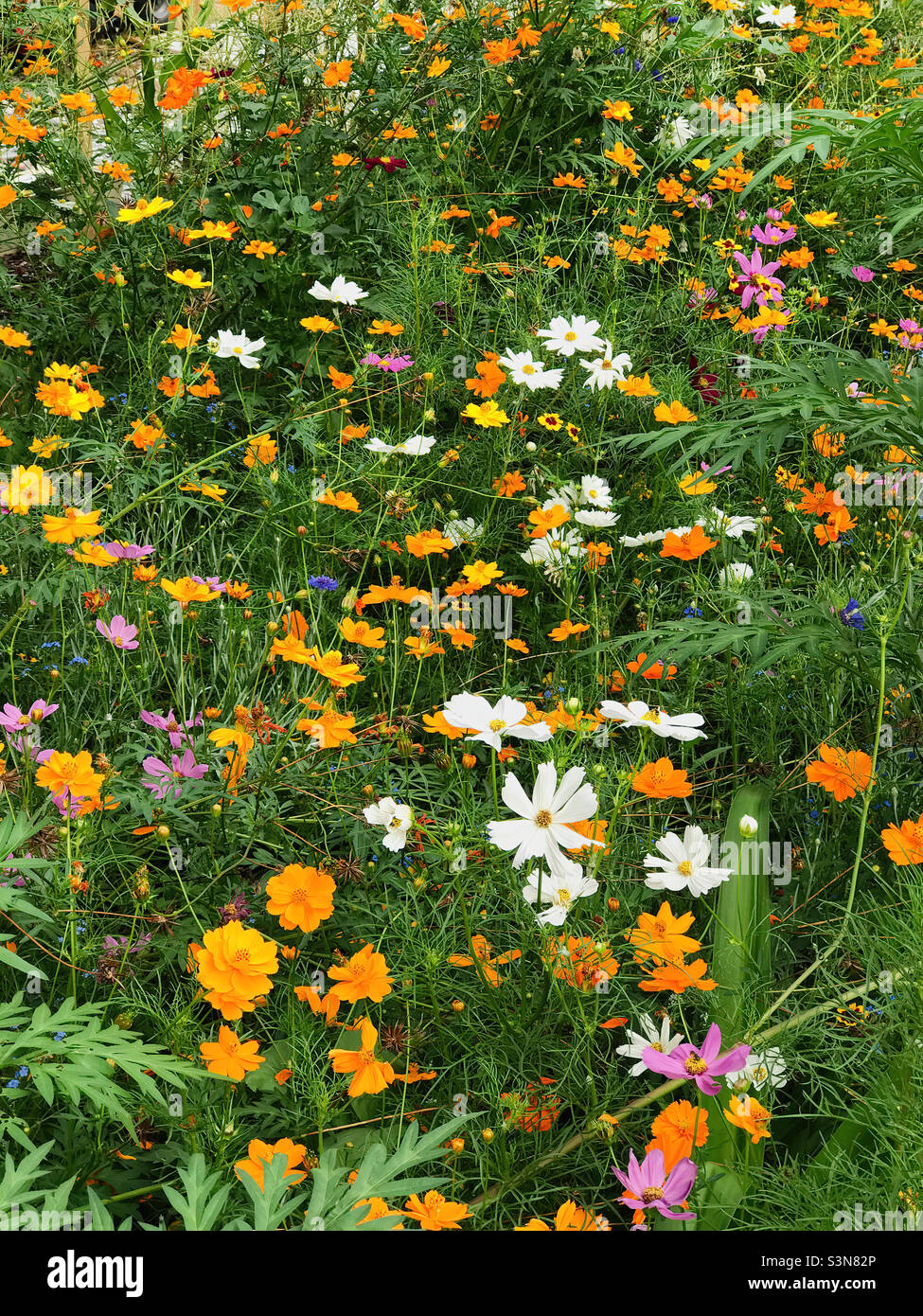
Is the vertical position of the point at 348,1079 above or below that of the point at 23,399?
below

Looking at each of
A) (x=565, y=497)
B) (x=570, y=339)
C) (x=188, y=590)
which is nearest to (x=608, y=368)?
(x=570, y=339)

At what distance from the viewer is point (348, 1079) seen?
1272mm

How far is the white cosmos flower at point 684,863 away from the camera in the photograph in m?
1.30

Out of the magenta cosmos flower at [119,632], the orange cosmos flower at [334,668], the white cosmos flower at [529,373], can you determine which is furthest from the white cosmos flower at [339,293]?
the orange cosmos flower at [334,668]

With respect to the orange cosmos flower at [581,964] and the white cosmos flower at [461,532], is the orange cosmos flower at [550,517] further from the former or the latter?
the orange cosmos flower at [581,964]

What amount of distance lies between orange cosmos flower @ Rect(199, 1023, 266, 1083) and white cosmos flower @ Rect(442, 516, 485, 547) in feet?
3.74

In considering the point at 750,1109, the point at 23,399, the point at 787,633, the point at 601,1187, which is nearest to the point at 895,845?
the point at 787,633

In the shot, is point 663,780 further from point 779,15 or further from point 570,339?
point 779,15

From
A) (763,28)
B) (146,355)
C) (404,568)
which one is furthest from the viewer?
(763,28)

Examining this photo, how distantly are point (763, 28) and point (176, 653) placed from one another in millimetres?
3438

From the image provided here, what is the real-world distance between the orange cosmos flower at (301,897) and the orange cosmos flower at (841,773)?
2.37 feet

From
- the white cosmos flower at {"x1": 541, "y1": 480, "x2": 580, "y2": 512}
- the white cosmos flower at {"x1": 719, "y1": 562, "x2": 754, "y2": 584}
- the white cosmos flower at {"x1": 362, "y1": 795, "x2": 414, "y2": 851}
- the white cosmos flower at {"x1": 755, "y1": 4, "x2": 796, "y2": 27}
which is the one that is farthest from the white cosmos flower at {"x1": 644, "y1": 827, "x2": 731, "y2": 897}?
the white cosmos flower at {"x1": 755, "y1": 4, "x2": 796, "y2": 27}

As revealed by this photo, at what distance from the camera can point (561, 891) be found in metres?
1.23
